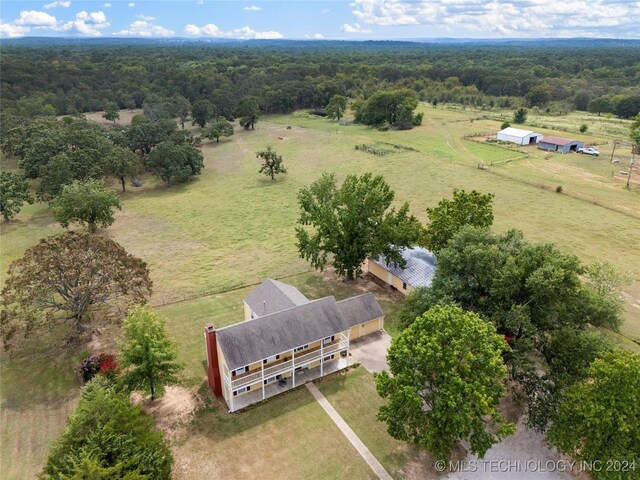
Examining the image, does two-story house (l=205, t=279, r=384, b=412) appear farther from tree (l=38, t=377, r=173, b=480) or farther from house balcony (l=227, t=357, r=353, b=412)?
tree (l=38, t=377, r=173, b=480)

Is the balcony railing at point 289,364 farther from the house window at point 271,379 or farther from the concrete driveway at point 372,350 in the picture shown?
the concrete driveway at point 372,350

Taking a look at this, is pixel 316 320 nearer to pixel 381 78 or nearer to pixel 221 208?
pixel 221 208

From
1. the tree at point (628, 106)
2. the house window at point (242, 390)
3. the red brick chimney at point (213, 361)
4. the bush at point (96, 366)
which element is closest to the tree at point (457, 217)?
the house window at point (242, 390)

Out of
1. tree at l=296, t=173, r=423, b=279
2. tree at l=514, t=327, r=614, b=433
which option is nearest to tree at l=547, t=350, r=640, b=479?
tree at l=514, t=327, r=614, b=433

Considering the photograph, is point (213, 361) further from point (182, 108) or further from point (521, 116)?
point (521, 116)

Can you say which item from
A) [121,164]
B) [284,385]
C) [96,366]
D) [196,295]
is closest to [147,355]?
[96,366]

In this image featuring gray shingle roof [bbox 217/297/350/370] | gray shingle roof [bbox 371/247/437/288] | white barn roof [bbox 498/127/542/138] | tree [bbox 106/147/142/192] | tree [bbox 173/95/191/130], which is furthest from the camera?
tree [bbox 173/95/191/130]
